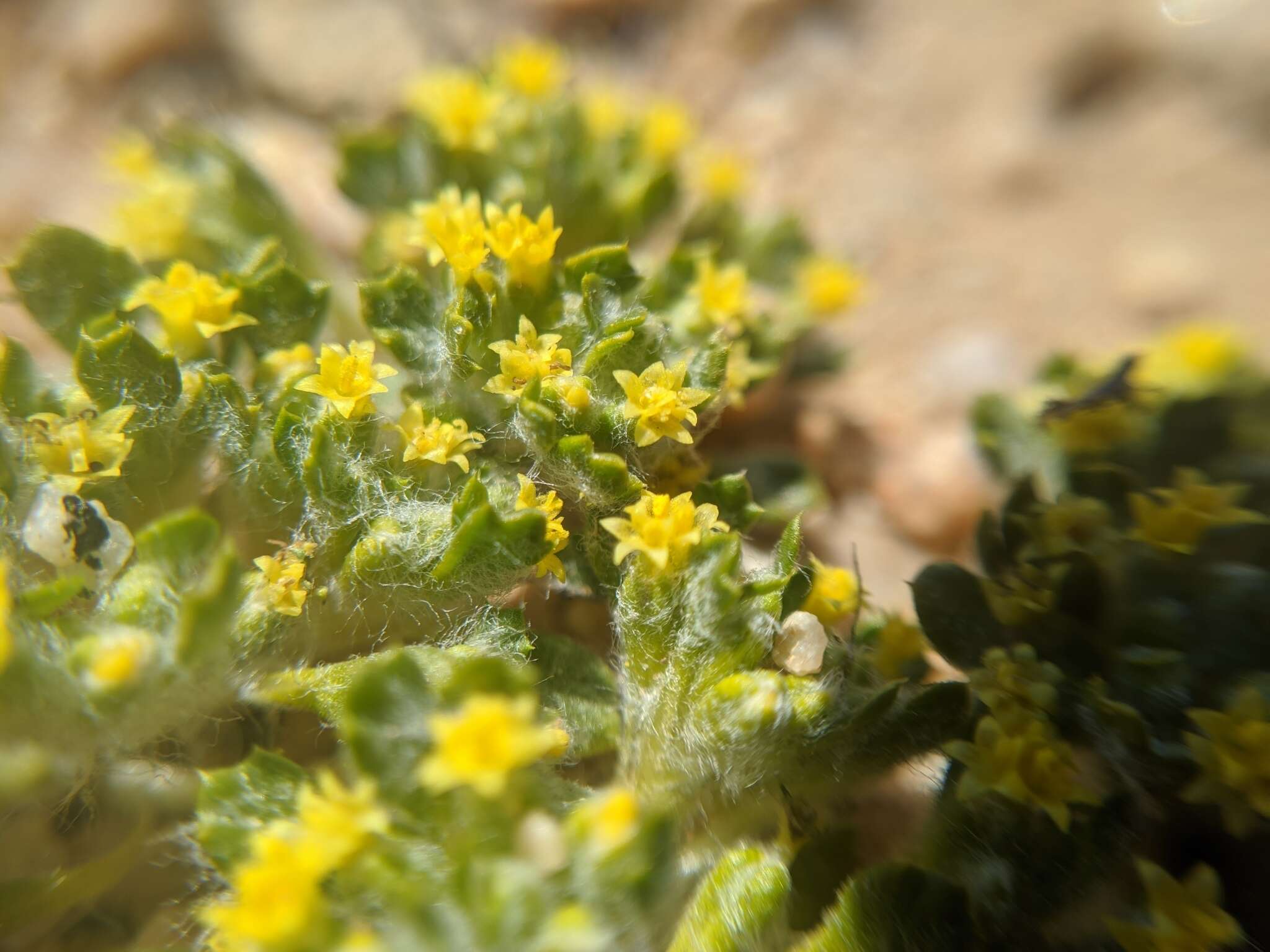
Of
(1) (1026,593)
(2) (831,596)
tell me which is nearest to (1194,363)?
(1) (1026,593)

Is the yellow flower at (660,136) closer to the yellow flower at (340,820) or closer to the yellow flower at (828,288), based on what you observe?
the yellow flower at (828,288)

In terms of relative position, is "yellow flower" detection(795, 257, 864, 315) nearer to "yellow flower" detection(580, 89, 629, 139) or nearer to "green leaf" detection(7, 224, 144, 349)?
"yellow flower" detection(580, 89, 629, 139)

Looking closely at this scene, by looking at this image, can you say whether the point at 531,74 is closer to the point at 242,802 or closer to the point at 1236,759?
the point at 242,802

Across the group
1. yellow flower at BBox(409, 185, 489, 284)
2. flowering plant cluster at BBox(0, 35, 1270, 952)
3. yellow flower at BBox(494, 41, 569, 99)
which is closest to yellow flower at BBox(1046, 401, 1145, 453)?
flowering plant cluster at BBox(0, 35, 1270, 952)

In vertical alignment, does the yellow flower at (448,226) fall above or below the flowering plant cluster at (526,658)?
above

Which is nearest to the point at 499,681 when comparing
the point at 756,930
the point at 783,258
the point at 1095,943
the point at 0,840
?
the point at 756,930

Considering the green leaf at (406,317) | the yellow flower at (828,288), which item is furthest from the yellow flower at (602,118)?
the green leaf at (406,317)
